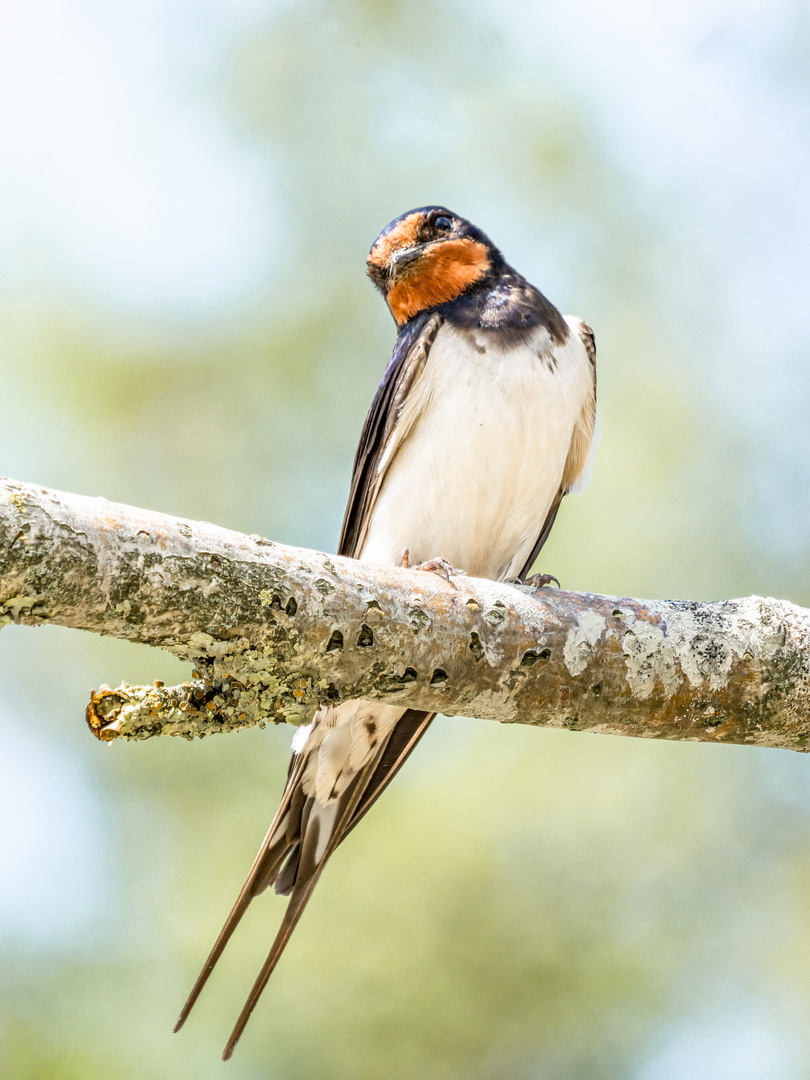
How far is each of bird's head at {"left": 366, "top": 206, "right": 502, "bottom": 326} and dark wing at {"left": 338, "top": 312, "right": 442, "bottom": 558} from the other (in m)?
0.21

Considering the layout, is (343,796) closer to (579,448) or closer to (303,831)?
(303,831)

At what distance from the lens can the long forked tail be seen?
13.6 ft

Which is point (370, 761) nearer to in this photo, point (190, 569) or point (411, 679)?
point (411, 679)

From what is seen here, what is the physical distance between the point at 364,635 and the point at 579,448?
2.77m

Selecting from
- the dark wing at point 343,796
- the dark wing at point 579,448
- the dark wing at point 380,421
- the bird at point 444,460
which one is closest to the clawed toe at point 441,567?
the bird at point 444,460

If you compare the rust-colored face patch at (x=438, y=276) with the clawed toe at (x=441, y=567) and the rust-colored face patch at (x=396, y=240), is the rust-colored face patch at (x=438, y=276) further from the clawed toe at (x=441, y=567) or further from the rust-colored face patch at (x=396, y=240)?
the clawed toe at (x=441, y=567)

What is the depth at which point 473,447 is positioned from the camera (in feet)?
16.1

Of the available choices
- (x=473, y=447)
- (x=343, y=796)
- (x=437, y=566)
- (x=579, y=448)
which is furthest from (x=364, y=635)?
(x=579, y=448)

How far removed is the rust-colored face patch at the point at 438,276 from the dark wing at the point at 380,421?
0.17m

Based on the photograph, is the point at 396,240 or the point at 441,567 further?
the point at 396,240

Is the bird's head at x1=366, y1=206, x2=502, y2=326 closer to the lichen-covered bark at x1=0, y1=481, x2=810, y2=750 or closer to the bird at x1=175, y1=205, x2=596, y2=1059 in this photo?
the bird at x1=175, y1=205, x2=596, y2=1059

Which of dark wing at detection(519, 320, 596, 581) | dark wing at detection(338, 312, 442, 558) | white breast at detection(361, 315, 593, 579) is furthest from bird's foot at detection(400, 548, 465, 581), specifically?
dark wing at detection(519, 320, 596, 581)

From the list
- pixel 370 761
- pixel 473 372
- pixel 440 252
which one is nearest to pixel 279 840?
A: pixel 370 761

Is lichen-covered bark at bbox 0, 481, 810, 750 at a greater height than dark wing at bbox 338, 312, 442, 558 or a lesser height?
lesser
